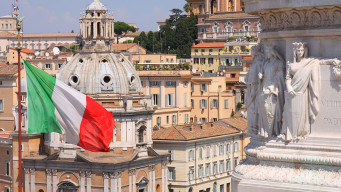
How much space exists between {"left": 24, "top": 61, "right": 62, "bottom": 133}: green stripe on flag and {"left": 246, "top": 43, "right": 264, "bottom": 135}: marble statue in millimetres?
5940

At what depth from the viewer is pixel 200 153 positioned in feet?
235

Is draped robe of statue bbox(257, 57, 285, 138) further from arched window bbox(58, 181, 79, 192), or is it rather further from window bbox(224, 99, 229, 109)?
window bbox(224, 99, 229, 109)

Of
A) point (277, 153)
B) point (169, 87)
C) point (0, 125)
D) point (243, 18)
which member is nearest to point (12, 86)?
point (0, 125)

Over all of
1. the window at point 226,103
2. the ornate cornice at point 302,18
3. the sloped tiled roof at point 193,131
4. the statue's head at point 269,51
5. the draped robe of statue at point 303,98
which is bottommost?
the sloped tiled roof at point 193,131

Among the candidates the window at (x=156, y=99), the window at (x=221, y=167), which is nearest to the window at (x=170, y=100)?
the window at (x=156, y=99)

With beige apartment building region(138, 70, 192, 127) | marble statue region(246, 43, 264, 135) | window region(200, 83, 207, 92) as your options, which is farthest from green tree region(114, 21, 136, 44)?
marble statue region(246, 43, 264, 135)

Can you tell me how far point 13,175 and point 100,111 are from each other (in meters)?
54.7

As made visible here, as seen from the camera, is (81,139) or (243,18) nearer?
(81,139)

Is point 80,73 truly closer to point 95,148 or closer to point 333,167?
point 95,148

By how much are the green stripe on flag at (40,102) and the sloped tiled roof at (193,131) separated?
50.7 meters

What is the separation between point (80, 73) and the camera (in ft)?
234

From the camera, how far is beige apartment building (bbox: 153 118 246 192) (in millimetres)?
70500

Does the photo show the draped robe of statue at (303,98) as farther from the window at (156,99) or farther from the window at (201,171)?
the window at (156,99)

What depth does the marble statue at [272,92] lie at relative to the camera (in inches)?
491
